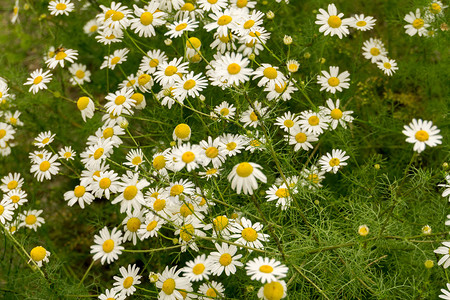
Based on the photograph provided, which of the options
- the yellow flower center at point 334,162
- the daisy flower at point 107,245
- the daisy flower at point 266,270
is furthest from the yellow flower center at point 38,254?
the yellow flower center at point 334,162

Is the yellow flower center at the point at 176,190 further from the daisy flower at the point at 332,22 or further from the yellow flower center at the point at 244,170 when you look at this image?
the daisy flower at the point at 332,22

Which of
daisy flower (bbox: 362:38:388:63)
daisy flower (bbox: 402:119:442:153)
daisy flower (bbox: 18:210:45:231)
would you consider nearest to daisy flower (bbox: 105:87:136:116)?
daisy flower (bbox: 18:210:45:231)

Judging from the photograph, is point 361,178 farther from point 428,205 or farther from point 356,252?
point 356,252

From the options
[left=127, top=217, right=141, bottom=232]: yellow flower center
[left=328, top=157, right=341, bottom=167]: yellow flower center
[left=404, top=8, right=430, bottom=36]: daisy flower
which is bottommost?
[left=127, top=217, right=141, bottom=232]: yellow flower center

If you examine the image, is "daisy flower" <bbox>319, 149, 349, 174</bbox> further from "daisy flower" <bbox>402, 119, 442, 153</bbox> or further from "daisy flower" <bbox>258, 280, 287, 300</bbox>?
"daisy flower" <bbox>258, 280, 287, 300</bbox>

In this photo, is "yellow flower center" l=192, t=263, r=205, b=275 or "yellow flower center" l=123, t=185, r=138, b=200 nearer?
"yellow flower center" l=192, t=263, r=205, b=275

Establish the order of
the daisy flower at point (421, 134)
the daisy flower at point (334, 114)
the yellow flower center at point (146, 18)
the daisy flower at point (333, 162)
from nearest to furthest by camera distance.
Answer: the daisy flower at point (421, 134)
the daisy flower at point (333, 162)
the daisy flower at point (334, 114)
the yellow flower center at point (146, 18)
